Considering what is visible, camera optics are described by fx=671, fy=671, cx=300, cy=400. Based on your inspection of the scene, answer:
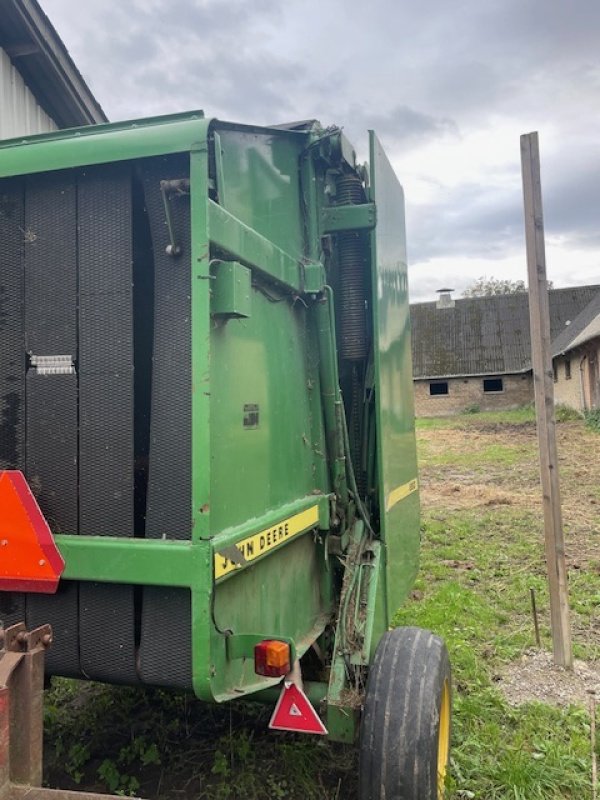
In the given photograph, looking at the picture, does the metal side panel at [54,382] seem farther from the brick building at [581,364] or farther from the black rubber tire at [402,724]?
the brick building at [581,364]

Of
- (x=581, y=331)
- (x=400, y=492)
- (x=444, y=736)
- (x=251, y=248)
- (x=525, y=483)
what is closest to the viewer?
(x=251, y=248)

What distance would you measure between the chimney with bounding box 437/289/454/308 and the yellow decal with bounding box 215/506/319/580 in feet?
109

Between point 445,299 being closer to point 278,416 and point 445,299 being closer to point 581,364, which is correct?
point 581,364

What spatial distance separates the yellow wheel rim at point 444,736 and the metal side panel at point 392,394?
401 millimetres

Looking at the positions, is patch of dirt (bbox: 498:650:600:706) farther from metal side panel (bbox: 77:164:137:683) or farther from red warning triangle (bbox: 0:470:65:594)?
red warning triangle (bbox: 0:470:65:594)

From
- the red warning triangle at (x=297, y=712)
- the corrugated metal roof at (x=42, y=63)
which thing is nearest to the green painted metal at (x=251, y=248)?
the red warning triangle at (x=297, y=712)

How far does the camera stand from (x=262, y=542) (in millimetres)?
2221

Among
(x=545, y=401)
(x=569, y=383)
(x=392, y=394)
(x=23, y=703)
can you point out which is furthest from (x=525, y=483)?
(x=569, y=383)

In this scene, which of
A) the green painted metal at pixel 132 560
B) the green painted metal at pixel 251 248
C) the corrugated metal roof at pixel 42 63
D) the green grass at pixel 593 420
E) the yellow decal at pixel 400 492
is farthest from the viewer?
the green grass at pixel 593 420

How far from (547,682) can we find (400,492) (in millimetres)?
1483

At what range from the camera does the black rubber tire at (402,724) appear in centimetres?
228

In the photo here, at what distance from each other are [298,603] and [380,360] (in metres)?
1.19

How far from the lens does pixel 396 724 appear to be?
7.72 ft

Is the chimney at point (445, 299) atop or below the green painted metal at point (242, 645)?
atop
